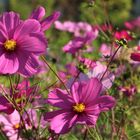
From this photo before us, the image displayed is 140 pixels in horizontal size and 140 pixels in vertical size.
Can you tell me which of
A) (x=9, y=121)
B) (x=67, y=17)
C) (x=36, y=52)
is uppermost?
(x=36, y=52)

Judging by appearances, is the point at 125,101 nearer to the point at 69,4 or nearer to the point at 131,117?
the point at 131,117

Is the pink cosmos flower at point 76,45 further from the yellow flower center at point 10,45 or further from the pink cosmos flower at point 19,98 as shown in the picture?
the yellow flower center at point 10,45

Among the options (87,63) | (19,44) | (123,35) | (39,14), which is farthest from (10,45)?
(123,35)

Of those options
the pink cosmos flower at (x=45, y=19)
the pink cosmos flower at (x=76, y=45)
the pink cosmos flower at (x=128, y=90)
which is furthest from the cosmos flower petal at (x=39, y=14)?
the pink cosmos flower at (x=76, y=45)

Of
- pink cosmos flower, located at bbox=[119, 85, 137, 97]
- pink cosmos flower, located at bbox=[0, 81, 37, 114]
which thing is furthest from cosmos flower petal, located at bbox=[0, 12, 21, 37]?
pink cosmos flower, located at bbox=[119, 85, 137, 97]

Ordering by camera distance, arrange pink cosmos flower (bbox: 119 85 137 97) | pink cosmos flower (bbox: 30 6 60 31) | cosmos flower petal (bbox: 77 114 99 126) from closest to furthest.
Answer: cosmos flower petal (bbox: 77 114 99 126) → pink cosmos flower (bbox: 30 6 60 31) → pink cosmos flower (bbox: 119 85 137 97)

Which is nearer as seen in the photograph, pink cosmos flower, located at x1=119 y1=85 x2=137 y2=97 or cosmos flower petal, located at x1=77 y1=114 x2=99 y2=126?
cosmos flower petal, located at x1=77 y1=114 x2=99 y2=126

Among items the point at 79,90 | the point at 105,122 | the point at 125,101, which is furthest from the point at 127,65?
the point at 79,90

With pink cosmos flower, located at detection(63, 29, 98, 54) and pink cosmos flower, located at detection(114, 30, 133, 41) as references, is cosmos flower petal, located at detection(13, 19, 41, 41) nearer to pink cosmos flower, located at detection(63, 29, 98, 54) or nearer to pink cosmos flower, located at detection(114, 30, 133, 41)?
A: pink cosmos flower, located at detection(114, 30, 133, 41)
